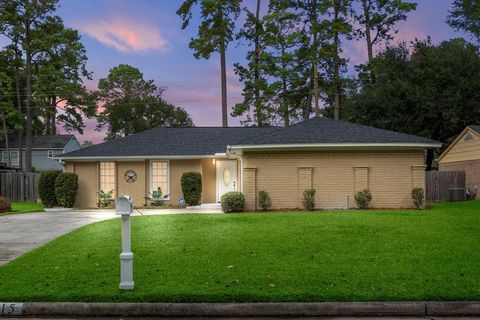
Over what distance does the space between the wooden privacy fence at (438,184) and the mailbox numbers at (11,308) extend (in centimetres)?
2441

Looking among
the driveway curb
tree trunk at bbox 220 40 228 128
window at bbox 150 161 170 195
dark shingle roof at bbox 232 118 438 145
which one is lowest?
the driveway curb

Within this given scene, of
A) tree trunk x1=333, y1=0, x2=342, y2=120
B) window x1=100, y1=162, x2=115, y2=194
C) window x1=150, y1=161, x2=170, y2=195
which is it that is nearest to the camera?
window x1=100, y1=162, x2=115, y2=194

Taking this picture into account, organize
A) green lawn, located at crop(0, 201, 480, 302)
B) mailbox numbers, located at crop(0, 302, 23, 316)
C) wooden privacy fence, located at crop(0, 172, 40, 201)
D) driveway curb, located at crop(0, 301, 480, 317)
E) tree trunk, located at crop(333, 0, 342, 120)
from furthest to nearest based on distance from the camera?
tree trunk, located at crop(333, 0, 342, 120) → wooden privacy fence, located at crop(0, 172, 40, 201) → green lawn, located at crop(0, 201, 480, 302) → mailbox numbers, located at crop(0, 302, 23, 316) → driveway curb, located at crop(0, 301, 480, 317)

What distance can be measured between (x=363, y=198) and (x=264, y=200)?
392 centimetres

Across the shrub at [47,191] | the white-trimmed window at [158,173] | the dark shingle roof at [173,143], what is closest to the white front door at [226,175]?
the dark shingle roof at [173,143]

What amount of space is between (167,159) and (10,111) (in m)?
25.3

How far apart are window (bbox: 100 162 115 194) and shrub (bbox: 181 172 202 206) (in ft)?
13.4

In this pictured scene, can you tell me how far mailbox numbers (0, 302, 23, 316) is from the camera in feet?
20.8

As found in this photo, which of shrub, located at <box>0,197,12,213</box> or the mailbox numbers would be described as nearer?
the mailbox numbers

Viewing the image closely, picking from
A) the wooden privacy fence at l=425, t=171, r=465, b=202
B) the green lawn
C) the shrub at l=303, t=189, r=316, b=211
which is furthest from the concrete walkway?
the wooden privacy fence at l=425, t=171, r=465, b=202

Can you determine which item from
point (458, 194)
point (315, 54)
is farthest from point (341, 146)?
point (315, 54)

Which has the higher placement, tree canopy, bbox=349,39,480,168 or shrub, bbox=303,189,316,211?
tree canopy, bbox=349,39,480,168

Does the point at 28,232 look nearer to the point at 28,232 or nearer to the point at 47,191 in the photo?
the point at 28,232

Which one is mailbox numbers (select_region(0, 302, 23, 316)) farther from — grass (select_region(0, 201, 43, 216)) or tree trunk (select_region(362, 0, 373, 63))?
tree trunk (select_region(362, 0, 373, 63))
